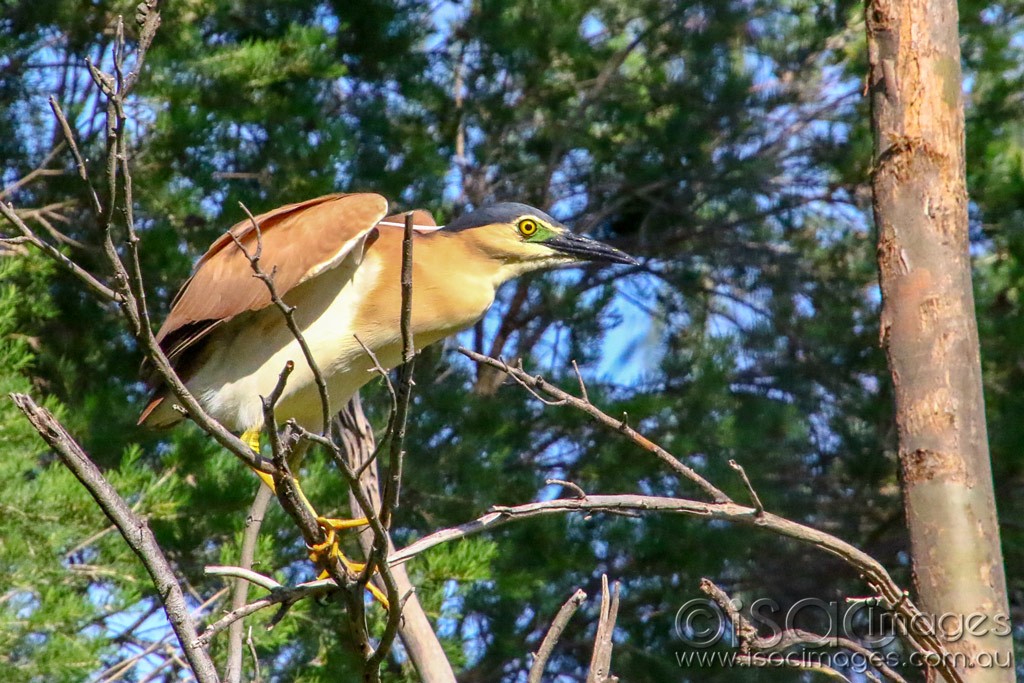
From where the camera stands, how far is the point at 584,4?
7234 millimetres

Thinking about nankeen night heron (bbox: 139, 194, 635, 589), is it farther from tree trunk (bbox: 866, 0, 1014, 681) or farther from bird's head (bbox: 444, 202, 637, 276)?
tree trunk (bbox: 866, 0, 1014, 681)

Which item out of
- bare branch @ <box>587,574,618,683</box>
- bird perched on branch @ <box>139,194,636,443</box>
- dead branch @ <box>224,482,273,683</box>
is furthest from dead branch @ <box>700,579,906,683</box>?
bird perched on branch @ <box>139,194,636,443</box>

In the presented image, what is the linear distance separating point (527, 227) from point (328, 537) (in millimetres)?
1465

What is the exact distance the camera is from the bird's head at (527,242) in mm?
4137

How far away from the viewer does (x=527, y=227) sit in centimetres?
417

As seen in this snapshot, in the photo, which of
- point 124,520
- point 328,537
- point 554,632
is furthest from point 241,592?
point 554,632

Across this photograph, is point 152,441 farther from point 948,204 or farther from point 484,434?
point 948,204

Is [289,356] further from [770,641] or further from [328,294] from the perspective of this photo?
[770,641]

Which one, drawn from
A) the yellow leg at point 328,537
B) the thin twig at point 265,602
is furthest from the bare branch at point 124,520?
the yellow leg at point 328,537

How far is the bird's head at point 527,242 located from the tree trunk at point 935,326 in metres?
0.94

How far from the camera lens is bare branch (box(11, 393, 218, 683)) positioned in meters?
2.17

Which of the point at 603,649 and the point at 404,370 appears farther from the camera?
the point at 603,649

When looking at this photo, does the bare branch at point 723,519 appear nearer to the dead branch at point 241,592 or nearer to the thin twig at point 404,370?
the thin twig at point 404,370

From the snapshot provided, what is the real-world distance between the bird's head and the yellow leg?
99 cm
